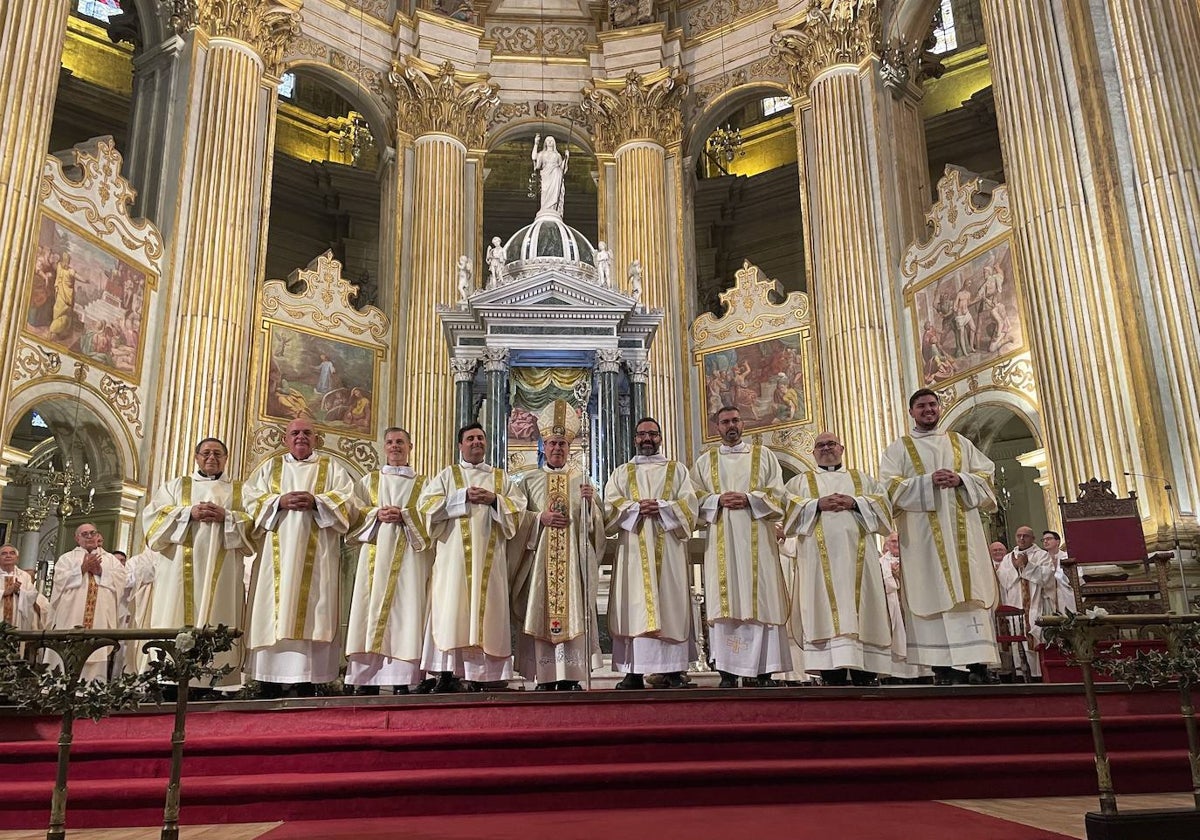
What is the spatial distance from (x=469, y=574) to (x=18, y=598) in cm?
550

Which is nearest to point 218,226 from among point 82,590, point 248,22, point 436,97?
point 248,22

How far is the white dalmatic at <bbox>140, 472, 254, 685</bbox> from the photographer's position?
18.6 feet

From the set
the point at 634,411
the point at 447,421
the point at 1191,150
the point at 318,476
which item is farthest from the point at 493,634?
the point at 447,421

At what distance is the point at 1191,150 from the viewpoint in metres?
9.04

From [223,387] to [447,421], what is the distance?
11.3 ft

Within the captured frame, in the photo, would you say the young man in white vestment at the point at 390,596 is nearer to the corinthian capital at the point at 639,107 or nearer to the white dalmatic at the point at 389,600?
the white dalmatic at the point at 389,600

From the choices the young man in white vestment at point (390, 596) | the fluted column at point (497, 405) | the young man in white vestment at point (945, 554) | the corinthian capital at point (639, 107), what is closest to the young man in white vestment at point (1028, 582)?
the young man in white vestment at point (945, 554)

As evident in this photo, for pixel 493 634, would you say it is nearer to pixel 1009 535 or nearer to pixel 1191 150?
pixel 1191 150

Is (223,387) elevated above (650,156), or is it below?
below

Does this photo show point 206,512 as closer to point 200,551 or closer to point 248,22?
point 200,551

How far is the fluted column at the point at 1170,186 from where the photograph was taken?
28.2ft

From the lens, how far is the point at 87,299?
11242 mm

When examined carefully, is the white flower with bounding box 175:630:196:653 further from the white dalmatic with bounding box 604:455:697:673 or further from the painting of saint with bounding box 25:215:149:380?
the painting of saint with bounding box 25:215:149:380

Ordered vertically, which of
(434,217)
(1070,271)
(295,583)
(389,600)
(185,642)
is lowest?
(185,642)
